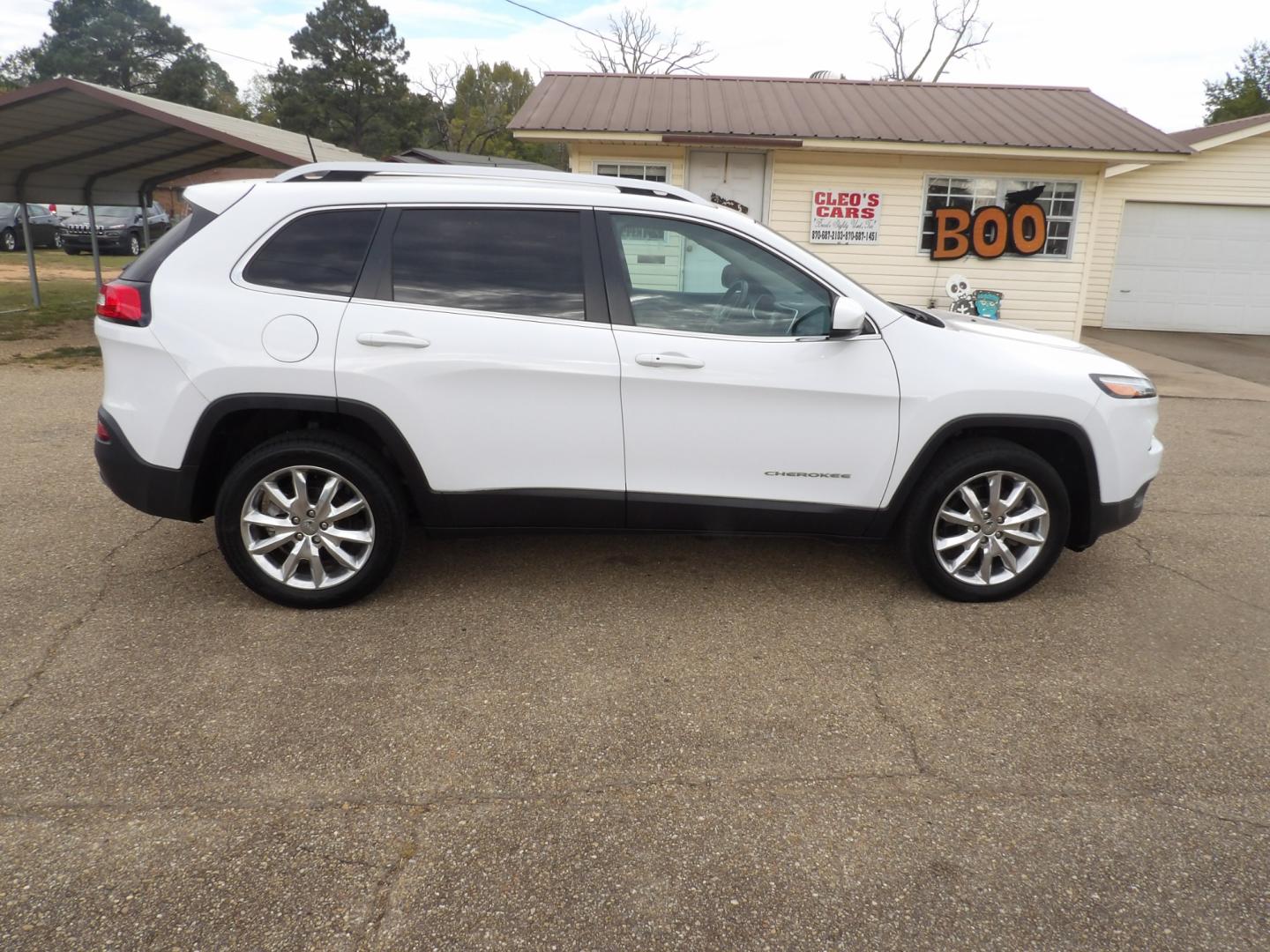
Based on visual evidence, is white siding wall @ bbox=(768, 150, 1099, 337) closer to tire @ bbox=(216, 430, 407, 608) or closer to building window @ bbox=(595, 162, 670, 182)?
building window @ bbox=(595, 162, 670, 182)

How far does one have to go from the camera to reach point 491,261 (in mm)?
3770

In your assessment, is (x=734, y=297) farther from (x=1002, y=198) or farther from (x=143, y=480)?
(x=1002, y=198)

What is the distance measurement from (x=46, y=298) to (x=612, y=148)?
10.3 meters

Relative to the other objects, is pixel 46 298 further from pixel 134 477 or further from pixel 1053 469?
pixel 1053 469

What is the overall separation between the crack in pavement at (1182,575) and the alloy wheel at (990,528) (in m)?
1.14

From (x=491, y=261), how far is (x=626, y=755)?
2.09m

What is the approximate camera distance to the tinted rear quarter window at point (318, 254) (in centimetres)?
369

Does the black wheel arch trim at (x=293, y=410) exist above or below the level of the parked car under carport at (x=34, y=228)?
below

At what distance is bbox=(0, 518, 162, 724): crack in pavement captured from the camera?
316 centimetres

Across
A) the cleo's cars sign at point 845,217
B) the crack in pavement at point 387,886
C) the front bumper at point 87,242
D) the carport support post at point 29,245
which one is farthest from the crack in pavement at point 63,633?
the front bumper at point 87,242

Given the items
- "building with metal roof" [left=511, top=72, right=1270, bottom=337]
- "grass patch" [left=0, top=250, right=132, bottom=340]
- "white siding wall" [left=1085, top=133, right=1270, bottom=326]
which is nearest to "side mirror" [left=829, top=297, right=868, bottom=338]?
"building with metal roof" [left=511, top=72, right=1270, bottom=337]

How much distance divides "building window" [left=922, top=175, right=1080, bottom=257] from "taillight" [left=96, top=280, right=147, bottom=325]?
10972mm

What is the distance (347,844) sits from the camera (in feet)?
8.20

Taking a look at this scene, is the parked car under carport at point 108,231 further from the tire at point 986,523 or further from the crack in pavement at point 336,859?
the crack in pavement at point 336,859
